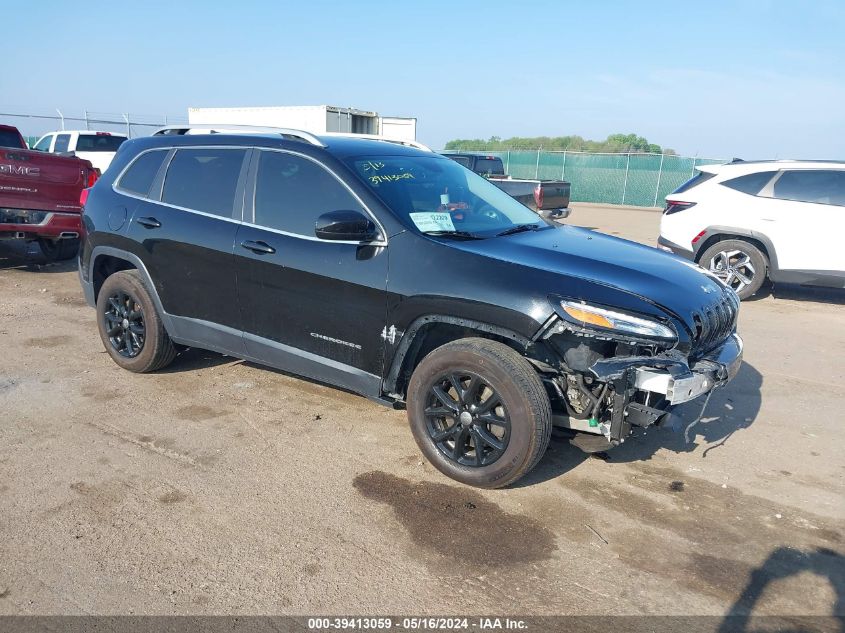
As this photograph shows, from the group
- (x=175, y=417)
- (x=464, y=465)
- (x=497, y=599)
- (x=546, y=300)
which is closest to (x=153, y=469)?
(x=175, y=417)

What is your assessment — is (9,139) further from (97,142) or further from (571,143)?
(571,143)

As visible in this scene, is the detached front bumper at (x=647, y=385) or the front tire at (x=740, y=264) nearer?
the detached front bumper at (x=647, y=385)

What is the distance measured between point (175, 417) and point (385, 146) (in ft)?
7.82

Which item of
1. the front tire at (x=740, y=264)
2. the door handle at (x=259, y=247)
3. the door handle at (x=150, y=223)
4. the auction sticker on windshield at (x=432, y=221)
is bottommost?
the front tire at (x=740, y=264)

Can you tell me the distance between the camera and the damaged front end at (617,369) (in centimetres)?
332

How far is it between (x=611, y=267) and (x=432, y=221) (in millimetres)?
1085

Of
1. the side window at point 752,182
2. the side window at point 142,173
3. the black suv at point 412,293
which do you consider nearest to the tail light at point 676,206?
the side window at point 752,182

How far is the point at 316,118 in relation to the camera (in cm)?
1877

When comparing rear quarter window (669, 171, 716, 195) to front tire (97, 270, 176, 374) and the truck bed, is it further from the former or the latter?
front tire (97, 270, 176, 374)

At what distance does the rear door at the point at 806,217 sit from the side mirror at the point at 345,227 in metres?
6.82

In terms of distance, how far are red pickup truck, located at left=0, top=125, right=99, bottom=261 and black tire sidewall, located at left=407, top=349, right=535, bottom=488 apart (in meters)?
7.28

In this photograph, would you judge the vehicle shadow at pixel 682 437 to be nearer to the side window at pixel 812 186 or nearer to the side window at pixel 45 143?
the side window at pixel 812 186

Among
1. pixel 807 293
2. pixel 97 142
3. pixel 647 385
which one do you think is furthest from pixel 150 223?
pixel 97 142

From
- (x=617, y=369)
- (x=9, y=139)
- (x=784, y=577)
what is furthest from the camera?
(x=9, y=139)
